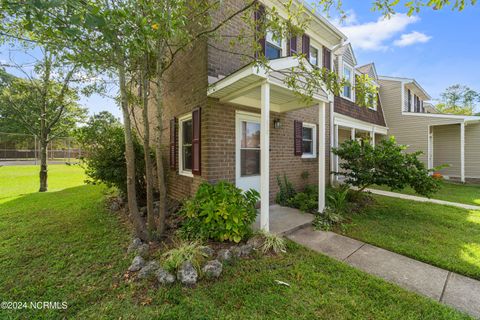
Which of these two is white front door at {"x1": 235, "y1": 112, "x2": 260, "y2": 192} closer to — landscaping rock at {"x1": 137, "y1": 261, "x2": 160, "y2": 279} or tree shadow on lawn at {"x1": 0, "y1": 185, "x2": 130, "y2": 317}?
landscaping rock at {"x1": 137, "y1": 261, "x2": 160, "y2": 279}

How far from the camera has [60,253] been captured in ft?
11.1

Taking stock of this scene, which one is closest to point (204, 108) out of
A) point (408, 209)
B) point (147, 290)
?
point (147, 290)

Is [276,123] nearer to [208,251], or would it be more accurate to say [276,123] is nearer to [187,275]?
[208,251]

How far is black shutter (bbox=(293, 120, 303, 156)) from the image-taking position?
6.60 m

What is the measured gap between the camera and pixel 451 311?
2.12 m

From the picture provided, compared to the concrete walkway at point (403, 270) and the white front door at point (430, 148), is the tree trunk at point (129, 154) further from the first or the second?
the white front door at point (430, 148)

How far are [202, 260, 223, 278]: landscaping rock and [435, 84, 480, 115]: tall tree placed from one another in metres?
38.6

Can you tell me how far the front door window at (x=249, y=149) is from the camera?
535cm

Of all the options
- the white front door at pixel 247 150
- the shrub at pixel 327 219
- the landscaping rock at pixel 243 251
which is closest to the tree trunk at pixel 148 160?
the landscaping rock at pixel 243 251

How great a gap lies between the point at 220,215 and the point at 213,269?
0.97 meters

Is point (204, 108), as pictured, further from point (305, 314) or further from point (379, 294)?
point (379, 294)

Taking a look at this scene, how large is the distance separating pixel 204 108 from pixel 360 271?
4090 mm

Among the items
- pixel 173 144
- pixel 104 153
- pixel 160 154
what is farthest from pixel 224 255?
pixel 104 153

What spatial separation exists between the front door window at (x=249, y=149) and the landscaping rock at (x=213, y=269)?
2.75 meters
